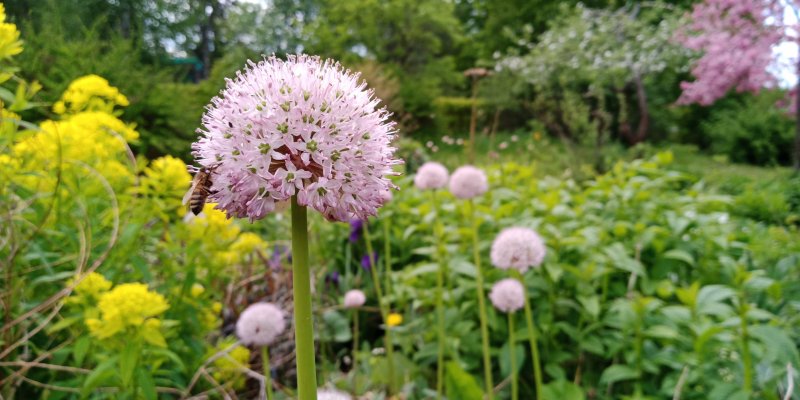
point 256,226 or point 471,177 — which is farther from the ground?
point 471,177

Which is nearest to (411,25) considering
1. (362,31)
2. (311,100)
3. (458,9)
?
(362,31)

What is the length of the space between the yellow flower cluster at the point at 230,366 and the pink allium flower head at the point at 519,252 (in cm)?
84

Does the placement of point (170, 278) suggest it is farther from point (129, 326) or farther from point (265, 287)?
point (265, 287)

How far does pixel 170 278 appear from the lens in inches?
61.7

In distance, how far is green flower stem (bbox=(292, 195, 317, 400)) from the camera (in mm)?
482

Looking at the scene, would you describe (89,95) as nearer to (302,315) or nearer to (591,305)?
(302,315)

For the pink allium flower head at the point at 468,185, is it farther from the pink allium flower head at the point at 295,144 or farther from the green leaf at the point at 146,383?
the pink allium flower head at the point at 295,144

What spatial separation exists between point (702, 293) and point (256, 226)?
243cm

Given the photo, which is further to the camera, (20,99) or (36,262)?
(36,262)

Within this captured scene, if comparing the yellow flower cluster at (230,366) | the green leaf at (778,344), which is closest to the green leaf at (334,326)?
the yellow flower cluster at (230,366)

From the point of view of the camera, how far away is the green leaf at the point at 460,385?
1.63m

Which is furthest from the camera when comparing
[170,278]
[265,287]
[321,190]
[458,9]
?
[458,9]

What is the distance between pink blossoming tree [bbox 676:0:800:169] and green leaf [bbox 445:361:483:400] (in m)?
6.48

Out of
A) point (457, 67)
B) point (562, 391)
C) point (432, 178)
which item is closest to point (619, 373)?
point (562, 391)
